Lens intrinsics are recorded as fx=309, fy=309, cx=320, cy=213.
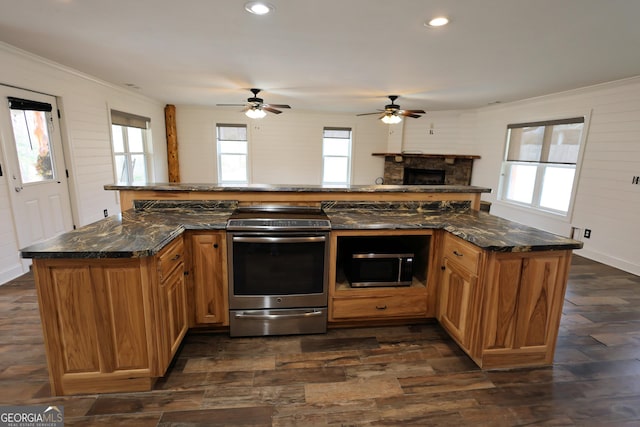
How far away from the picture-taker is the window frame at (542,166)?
4.45 m

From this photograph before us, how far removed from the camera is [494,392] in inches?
74.0

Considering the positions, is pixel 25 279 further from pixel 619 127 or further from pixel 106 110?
pixel 619 127

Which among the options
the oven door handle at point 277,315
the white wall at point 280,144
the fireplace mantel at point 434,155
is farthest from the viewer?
the white wall at point 280,144

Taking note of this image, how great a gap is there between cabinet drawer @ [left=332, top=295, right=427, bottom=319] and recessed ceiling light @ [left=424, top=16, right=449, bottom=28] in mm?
2096

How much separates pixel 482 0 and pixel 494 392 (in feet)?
7.99

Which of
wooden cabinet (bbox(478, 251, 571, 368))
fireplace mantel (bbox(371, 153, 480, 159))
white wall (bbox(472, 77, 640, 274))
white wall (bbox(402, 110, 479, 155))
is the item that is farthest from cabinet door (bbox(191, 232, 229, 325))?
white wall (bbox(402, 110, 479, 155))

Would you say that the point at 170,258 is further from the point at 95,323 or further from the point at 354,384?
the point at 354,384

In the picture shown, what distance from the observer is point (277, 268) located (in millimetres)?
2299

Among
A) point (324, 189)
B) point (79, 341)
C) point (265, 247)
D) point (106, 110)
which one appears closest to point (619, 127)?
point (324, 189)

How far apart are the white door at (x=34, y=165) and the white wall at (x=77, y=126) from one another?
8 cm

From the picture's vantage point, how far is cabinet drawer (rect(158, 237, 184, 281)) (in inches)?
70.4

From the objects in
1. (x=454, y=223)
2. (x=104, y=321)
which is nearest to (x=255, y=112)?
(x=454, y=223)

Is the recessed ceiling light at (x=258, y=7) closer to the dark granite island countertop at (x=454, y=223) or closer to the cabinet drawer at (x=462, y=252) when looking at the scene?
the dark granite island countertop at (x=454, y=223)

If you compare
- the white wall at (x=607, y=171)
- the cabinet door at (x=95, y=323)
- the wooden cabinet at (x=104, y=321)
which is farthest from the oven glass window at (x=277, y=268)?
the white wall at (x=607, y=171)
